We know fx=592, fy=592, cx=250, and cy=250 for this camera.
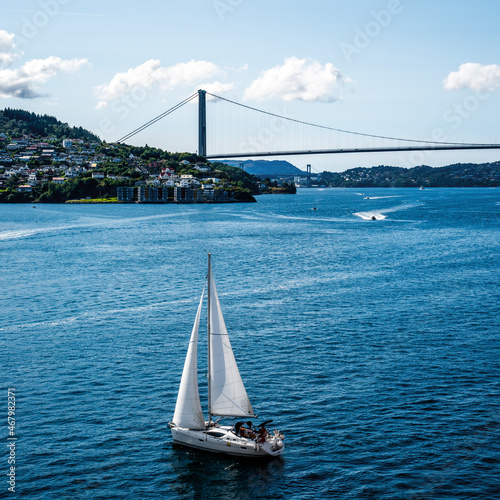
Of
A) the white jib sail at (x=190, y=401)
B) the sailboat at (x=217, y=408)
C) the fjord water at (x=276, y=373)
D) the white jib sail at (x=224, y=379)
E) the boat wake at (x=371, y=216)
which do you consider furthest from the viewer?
the boat wake at (x=371, y=216)

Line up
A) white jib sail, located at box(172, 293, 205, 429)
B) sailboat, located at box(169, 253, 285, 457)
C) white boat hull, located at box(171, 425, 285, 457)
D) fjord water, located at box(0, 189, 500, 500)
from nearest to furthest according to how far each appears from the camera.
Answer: fjord water, located at box(0, 189, 500, 500) < white boat hull, located at box(171, 425, 285, 457) < sailboat, located at box(169, 253, 285, 457) < white jib sail, located at box(172, 293, 205, 429)

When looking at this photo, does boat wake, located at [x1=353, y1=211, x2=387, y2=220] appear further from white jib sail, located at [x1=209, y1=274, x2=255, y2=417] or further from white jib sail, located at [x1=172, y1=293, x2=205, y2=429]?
white jib sail, located at [x1=172, y1=293, x2=205, y2=429]

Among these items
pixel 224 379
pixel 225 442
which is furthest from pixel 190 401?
pixel 225 442

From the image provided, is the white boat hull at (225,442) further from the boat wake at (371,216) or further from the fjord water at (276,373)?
the boat wake at (371,216)

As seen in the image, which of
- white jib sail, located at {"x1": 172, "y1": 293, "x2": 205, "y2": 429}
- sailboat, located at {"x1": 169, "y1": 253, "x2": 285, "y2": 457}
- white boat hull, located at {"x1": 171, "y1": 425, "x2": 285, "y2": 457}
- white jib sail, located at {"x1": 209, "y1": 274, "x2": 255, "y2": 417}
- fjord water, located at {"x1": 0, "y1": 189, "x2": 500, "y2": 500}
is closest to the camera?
fjord water, located at {"x1": 0, "y1": 189, "x2": 500, "y2": 500}

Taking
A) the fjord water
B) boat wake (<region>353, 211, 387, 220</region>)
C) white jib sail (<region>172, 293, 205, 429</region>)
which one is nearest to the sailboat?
white jib sail (<region>172, 293, 205, 429</region>)

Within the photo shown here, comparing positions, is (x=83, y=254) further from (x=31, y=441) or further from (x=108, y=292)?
(x=31, y=441)

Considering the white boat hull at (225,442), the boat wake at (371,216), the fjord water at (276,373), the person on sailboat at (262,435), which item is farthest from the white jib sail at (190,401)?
the boat wake at (371,216)
